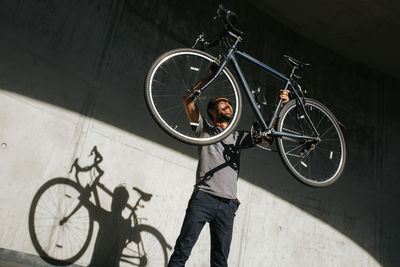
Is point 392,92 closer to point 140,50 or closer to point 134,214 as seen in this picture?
point 140,50

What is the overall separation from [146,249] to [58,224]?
86 centimetres

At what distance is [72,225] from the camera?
3.20 metres

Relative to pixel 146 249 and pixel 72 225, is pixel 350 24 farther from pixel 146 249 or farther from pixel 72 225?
pixel 72 225

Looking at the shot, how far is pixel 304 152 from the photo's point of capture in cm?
301

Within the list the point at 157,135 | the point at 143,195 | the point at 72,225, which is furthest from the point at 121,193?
the point at 157,135

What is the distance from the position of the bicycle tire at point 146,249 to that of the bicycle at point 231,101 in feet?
3.42

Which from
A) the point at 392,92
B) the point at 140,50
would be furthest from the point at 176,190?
the point at 392,92

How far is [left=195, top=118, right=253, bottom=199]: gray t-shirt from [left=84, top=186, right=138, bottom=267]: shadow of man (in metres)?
1.17

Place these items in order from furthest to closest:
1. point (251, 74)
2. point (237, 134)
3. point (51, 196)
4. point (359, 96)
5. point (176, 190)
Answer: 1. point (359, 96)
2. point (251, 74)
3. point (176, 190)
4. point (51, 196)
5. point (237, 134)

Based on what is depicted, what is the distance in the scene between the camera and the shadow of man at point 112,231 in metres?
3.27

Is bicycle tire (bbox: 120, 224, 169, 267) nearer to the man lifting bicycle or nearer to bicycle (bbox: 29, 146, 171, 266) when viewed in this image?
bicycle (bbox: 29, 146, 171, 266)

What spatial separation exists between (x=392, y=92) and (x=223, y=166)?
4285 millimetres

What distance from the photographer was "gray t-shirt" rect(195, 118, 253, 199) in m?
2.50

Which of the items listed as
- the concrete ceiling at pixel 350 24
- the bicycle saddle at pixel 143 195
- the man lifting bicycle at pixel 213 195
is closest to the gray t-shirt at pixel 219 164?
the man lifting bicycle at pixel 213 195
